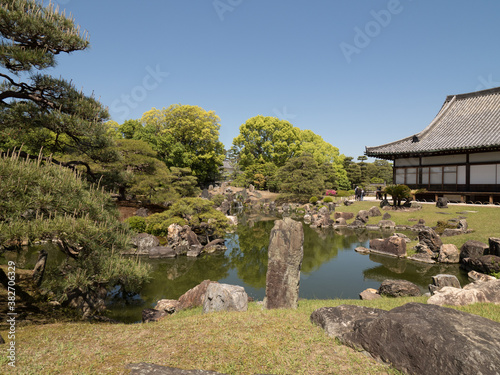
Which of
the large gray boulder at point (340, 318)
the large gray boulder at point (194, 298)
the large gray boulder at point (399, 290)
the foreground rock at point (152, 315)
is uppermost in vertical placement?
the large gray boulder at point (340, 318)

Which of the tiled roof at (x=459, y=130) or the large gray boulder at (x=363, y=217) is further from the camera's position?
the large gray boulder at (x=363, y=217)

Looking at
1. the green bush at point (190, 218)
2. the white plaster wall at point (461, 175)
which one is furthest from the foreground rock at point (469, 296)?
the white plaster wall at point (461, 175)

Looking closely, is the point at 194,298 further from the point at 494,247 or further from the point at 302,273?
the point at 494,247

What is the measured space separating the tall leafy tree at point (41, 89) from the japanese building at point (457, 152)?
26892 millimetres

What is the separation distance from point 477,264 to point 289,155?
4132cm

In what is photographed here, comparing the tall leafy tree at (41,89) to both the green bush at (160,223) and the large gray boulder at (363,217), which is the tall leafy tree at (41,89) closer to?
the green bush at (160,223)

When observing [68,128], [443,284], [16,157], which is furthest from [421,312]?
[68,128]

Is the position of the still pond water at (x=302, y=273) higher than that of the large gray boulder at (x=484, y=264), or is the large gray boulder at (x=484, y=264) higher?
the large gray boulder at (x=484, y=264)

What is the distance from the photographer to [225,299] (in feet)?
23.5

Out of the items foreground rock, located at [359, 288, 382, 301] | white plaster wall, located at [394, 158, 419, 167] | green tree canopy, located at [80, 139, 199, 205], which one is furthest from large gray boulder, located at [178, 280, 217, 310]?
white plaster wall, located at [394, 158, 419, 167]

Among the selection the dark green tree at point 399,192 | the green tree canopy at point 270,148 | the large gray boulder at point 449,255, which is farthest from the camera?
the green tree canopy at point 270,148

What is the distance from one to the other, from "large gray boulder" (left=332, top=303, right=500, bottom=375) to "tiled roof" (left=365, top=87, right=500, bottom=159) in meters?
24.9

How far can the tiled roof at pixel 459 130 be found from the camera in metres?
23.8

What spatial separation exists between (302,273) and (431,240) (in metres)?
7.55
